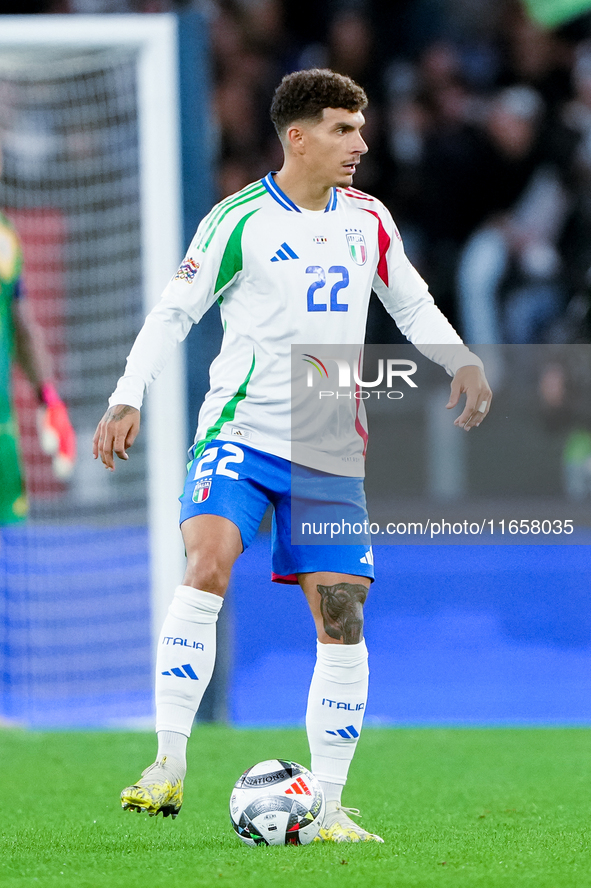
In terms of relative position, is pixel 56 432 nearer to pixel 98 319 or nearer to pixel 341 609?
pixel 98 319

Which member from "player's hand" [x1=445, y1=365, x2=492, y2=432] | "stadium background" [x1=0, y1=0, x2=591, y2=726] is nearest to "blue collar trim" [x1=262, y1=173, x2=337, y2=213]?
"player's hand" [x1=445, y1=365, x2=492, y2=432]

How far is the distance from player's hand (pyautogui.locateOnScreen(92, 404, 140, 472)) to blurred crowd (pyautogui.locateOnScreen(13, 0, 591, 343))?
7.57 m

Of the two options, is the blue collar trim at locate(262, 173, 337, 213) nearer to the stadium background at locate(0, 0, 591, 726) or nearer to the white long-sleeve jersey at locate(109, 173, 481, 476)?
the white long-sleeve jersey at locate(109, 173, 481, 476)

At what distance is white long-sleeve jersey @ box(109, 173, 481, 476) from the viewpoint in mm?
3750

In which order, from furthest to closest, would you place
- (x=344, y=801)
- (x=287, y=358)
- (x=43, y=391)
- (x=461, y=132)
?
(x=461, y=132) < (x=43, y=391) < (x=344, y=801) < (x=287, y=358)

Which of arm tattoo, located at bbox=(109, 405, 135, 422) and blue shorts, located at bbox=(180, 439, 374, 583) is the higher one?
arm tattoo, located at bbox=(109, 405, 135, 422)

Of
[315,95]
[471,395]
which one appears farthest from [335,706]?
[315,95]

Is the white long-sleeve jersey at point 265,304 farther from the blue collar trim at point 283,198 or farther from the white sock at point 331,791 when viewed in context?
the white sock at point 331,791

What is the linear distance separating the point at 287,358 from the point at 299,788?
1137mm

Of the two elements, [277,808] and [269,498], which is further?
[269,498]

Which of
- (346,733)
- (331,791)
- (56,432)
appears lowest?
(331,791)

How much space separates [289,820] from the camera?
3.50 meters

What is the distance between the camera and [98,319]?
772 cm

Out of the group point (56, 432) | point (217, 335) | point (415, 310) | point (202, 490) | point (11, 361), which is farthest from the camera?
point (217, 335)
